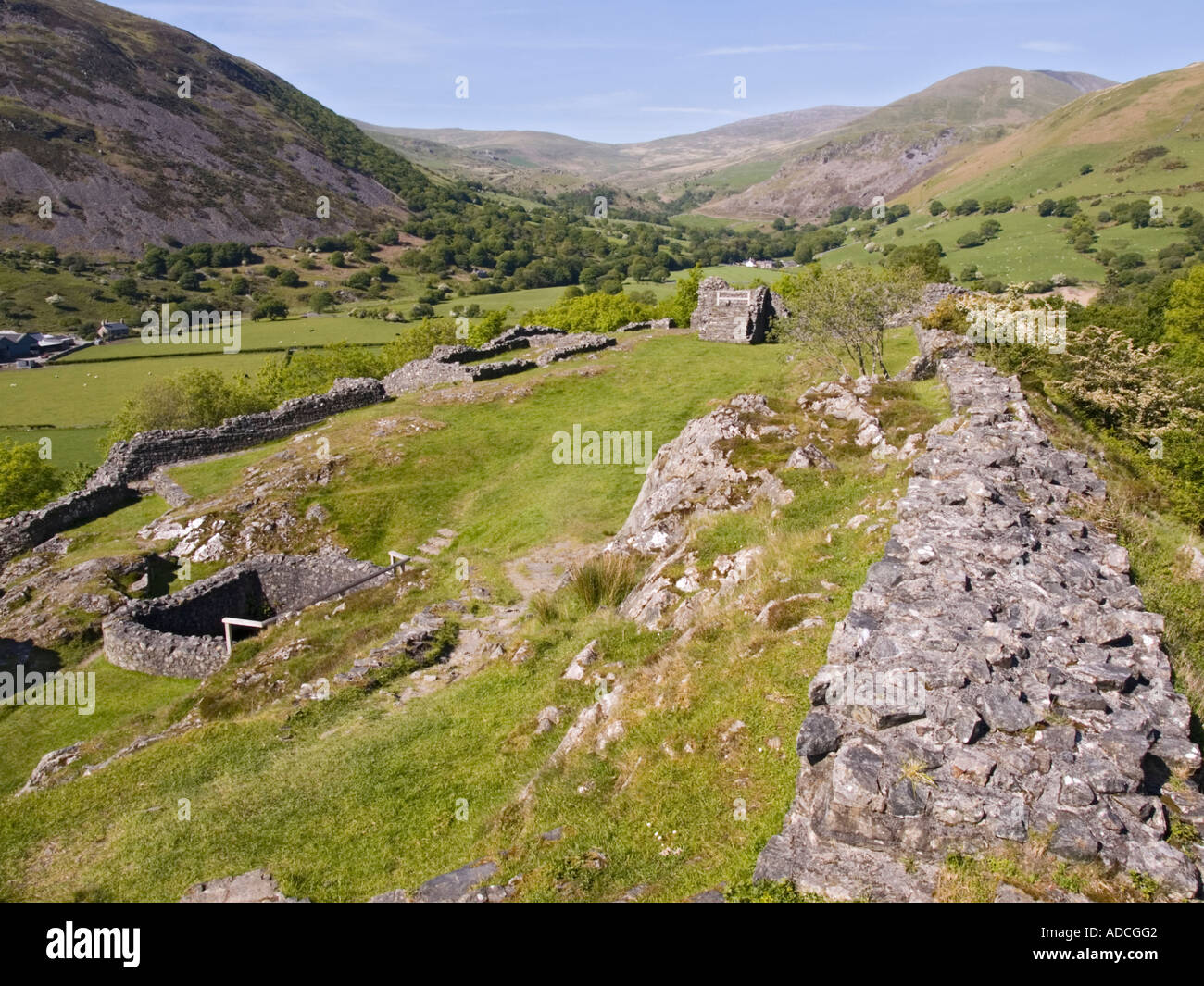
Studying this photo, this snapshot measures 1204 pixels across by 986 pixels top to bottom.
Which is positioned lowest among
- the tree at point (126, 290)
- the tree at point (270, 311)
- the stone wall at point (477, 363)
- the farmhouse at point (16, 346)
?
the stone wall at point (477, 363)

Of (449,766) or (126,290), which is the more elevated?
(126,290)

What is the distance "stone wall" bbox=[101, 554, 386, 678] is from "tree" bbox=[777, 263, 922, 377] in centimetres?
1827

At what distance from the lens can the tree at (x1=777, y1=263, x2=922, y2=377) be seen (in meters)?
26.7

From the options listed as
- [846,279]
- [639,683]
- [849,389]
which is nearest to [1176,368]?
[846,279]

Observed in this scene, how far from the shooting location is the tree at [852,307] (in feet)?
87.7

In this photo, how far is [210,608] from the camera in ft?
69.7

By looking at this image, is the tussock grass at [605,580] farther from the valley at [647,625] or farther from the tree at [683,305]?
the tree at [683,305]

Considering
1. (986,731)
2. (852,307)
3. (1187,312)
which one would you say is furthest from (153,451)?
(1187,312)

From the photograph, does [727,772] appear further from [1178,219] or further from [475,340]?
[1178,219]

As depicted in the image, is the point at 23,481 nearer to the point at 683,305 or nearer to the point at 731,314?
the point at 731,314

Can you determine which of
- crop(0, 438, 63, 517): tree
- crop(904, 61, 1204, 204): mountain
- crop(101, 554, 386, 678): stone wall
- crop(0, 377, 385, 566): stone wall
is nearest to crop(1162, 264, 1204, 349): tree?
crop(0, 377, 385, 566): stone wall

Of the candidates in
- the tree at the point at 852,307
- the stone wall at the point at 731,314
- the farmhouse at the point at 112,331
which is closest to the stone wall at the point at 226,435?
the stone wall at the point at 731,314

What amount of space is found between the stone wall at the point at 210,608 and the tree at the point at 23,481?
23.2 m

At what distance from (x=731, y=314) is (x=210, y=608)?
28.7 m
